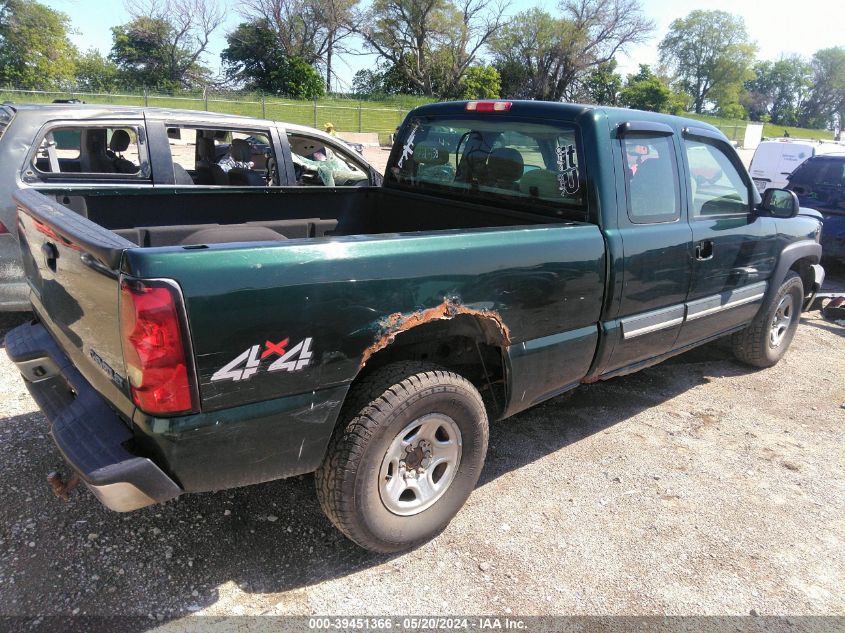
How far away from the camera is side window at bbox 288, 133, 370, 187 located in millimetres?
6680

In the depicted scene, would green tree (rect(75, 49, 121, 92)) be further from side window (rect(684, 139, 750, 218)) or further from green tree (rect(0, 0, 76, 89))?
side window (rect(684, 139, 750, 218))

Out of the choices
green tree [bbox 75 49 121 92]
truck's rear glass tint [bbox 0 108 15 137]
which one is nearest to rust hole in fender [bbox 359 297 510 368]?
truck's rear glass tint [bbox 0 108 15 137]

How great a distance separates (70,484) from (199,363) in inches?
37.2

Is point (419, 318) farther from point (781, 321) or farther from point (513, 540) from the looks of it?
point (781, 321)

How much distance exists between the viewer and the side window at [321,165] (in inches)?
263

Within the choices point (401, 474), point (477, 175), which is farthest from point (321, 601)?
point (477, 175)

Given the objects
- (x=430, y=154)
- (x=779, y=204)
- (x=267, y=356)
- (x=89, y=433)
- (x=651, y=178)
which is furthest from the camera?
(x=779, y=204)

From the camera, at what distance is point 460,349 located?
124 inches

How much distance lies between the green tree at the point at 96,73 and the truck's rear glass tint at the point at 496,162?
44270 millimetres

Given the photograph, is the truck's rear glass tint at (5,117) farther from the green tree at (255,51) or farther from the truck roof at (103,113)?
the green tree at (255,51)

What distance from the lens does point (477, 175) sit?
3873 mm

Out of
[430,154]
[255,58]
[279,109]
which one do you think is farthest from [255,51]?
[430,154]

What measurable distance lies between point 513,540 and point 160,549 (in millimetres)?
1586

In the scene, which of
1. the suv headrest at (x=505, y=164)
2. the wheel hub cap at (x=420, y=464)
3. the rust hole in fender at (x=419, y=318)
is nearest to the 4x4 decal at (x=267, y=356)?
the rust hole in fender at (x=419, y=318)
